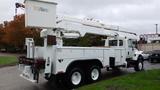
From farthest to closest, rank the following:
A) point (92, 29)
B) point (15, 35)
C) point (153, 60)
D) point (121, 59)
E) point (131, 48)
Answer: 1. point (15, 35)
2. point (153, 60)
3. point (131, 48)
4. point (121, 59)
5. point (92, 29)

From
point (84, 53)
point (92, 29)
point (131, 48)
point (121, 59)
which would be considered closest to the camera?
point (84, 53)

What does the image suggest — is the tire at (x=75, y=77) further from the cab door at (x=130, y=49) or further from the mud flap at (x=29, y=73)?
the cab door at (x=130, y=49)

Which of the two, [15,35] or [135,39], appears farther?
[15,35]

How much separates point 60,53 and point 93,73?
2.68 meters

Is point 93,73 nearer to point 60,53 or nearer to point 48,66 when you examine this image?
point 60,53

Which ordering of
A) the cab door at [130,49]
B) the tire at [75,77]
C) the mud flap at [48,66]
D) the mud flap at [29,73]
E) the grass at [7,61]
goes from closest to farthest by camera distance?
the mud flap at [48,66], the mud flap at [29,73], the tire at [75,77], the cab door at [130,49], the grass at [7,61]

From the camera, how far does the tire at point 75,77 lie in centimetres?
1348

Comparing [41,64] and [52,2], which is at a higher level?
[52,2]

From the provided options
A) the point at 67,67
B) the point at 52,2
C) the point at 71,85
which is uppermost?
the point at 52,2

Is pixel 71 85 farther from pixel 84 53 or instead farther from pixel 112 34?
pixel 112 34

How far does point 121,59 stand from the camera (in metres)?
17.3

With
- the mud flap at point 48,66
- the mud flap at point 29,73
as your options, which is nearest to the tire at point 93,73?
the mud flap at point 48,66

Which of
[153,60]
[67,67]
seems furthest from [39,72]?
[153,60]

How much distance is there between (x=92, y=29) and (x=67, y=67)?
3.31 m
